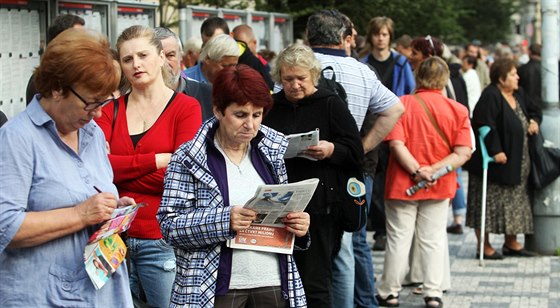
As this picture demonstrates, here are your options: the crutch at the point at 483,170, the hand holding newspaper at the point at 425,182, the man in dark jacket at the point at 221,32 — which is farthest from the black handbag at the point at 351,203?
the crutch at the point at 483,170

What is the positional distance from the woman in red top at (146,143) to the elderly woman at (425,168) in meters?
3.56

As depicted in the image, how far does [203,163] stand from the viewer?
479 centimetres

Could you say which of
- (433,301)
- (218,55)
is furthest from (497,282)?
(218,55)

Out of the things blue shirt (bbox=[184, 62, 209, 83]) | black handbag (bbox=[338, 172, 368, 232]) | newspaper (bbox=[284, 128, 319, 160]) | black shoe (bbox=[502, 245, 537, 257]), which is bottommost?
black shoe (bbox=[502, 245, 537, 257])

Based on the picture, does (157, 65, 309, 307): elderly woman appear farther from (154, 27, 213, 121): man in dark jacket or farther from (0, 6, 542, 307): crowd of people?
(154, 27, 213, 121): man in dark jacket

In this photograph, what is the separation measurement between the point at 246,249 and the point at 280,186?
1.38 feet

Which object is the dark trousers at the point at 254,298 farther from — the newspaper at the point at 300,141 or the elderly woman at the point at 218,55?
the elderly woman at the point at 218,55

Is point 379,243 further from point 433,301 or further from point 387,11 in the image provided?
point 387,11

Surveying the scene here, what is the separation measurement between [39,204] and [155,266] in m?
1.72

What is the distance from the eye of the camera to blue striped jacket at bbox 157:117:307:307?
4.73 meters

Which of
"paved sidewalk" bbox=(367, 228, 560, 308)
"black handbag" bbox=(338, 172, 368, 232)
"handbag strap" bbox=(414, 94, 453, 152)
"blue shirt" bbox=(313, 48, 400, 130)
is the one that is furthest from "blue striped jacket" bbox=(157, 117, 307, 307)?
"paved sidewalk" bbox=(367, 228, 560, 308)

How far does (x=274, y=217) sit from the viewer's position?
481 cm

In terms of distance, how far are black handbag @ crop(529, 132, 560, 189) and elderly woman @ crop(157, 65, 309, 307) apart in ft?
22.5

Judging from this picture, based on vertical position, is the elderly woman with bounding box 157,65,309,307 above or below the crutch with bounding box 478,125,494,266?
above
